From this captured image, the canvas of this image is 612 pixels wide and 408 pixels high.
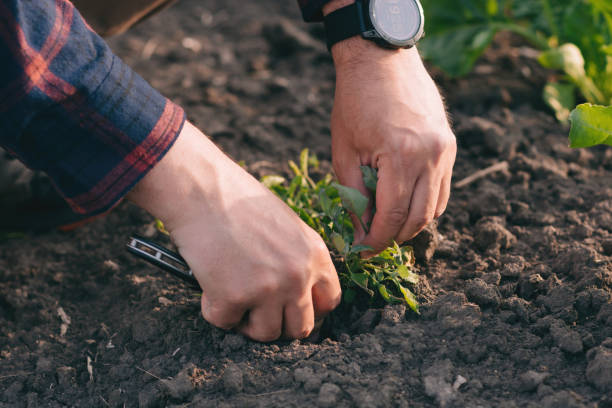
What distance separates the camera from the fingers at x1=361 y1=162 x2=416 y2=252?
1392 mm

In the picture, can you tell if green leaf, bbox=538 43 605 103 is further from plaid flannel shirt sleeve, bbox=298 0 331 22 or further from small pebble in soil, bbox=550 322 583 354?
small pebble in soil, bbox=550 322 583 354

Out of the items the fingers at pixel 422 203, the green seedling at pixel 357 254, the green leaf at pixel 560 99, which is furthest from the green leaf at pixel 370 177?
the green leaf at pixel 560 99

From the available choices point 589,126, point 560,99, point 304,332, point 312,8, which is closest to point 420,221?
point 304,332

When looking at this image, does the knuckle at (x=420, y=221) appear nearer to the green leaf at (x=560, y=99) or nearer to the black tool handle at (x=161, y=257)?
the black tool handle at (x=161, y=257)

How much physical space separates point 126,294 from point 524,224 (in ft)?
4.15

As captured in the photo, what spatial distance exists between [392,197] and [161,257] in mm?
569

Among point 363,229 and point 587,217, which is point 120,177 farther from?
point 587,217

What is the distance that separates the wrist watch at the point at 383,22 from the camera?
157 centimetres

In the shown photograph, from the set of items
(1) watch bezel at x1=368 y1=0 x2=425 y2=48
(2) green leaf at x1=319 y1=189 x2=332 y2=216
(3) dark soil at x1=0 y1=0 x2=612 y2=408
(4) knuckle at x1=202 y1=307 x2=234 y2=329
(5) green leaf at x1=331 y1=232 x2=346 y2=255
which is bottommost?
(3) dark soil at x1=0 y1=0 x2=612 y2=408

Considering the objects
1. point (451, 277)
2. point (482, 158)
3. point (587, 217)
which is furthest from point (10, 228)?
point (587, 217)

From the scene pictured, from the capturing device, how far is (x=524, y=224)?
1.91 meters

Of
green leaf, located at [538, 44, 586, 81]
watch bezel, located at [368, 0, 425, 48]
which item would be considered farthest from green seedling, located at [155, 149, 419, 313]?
green leaf, located at [538, 44, 586, 81]

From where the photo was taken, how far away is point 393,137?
1.40 meters

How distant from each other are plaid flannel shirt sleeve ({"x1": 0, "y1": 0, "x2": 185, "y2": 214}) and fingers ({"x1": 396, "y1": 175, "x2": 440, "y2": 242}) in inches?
22.5
